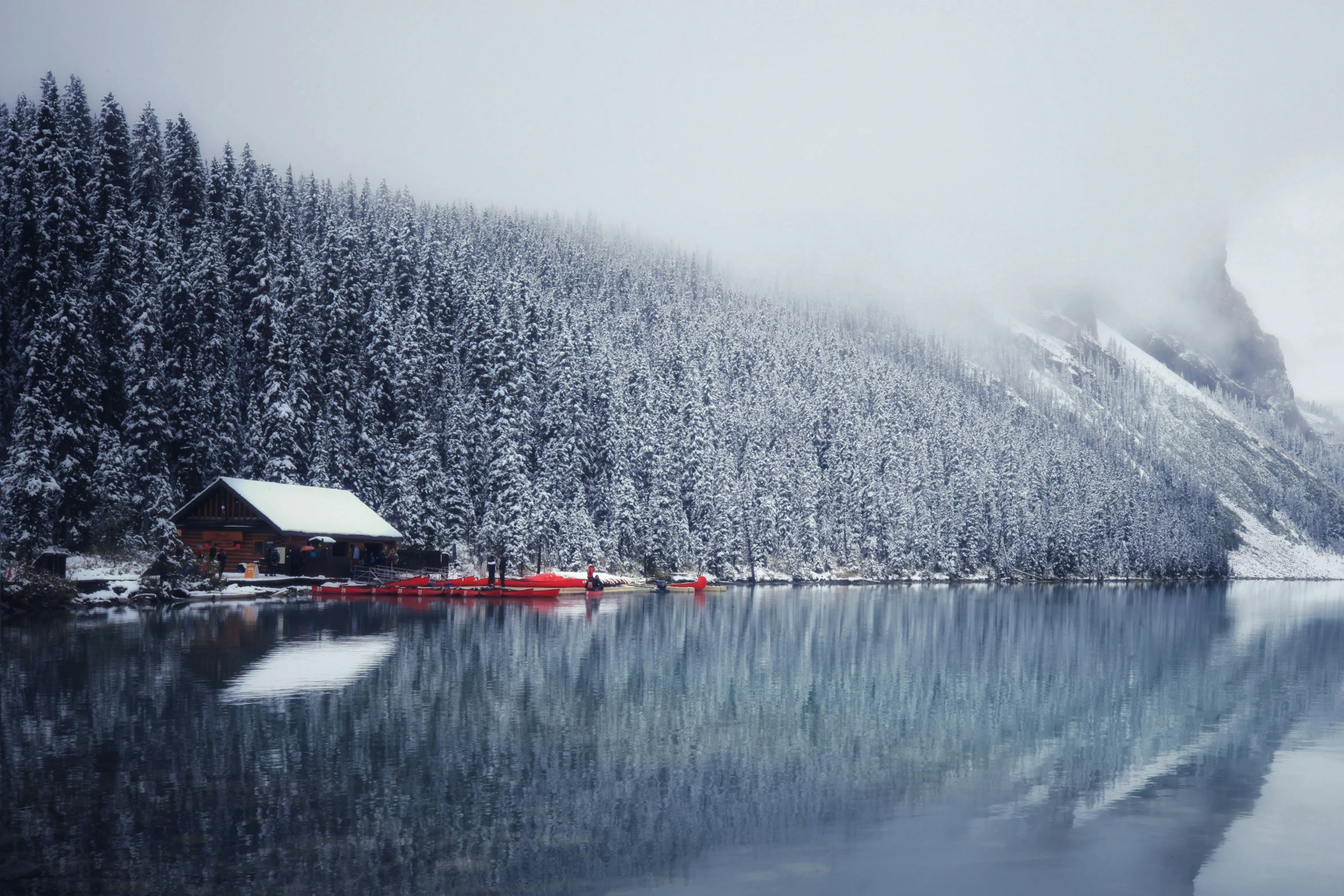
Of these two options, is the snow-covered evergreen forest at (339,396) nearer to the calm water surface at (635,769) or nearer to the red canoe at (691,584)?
the red canoe at (691,584)

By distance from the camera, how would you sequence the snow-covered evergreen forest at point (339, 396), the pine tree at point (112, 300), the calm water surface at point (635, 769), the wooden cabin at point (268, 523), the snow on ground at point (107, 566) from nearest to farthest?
the calm water surface at point (635, 769), the snow on ground at point (107, 566), the snow-covered evergreen forest at point (339, 396), the wooden cabin at point (268, 523), the pine tree at point (112, 300)

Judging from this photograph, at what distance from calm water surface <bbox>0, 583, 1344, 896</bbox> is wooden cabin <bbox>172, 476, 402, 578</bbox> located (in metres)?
21.8

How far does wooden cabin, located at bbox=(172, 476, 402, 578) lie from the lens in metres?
57.0

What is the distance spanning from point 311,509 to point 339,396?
1160cm

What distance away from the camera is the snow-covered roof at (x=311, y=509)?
2235 inches

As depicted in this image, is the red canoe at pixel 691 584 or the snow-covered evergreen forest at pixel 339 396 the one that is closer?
the snow-covered evergreen forest at pixel 339 396

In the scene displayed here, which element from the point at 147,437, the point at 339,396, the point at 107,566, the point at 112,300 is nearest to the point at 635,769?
the point at 107,566

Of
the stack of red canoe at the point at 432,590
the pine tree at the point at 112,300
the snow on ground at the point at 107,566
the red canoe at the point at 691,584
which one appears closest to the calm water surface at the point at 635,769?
the snow on ground at the point at 107,566

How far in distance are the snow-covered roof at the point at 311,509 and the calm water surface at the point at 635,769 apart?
2144cm

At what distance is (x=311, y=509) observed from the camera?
59750mm

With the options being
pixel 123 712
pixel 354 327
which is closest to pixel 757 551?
pixel 354 327

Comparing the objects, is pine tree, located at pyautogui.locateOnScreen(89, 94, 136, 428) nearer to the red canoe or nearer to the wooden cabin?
the wooden cabin

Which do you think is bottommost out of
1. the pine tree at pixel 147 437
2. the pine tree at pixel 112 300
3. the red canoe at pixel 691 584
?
the red canoe at pixel 691 584

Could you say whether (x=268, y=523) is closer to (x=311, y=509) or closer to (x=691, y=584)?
(x=311, y=509)
